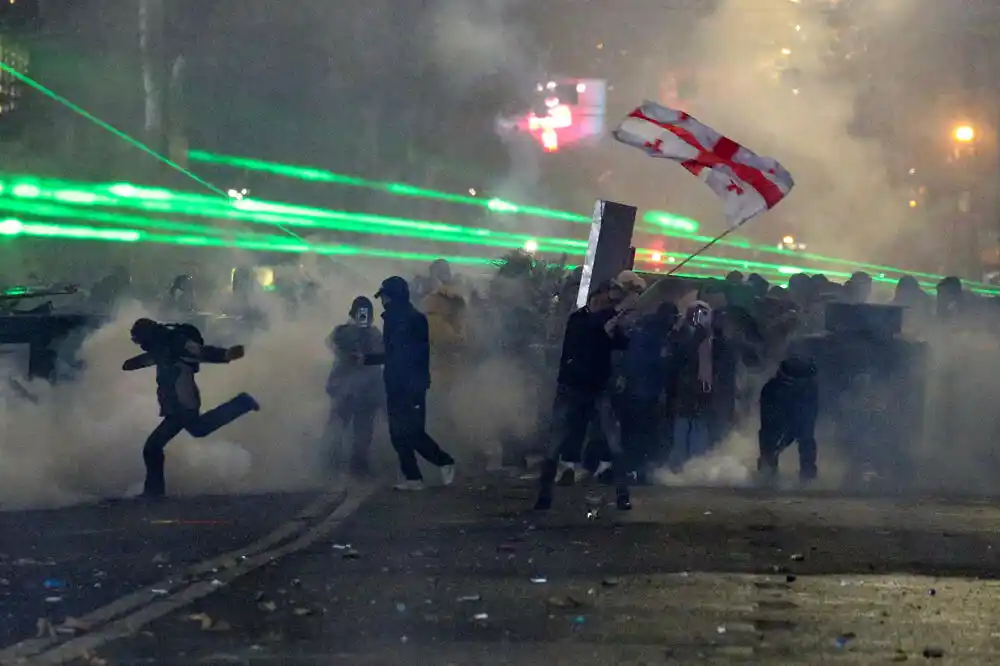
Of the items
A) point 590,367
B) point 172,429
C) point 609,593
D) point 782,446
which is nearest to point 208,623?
point 609,593

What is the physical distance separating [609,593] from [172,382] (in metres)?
4.23

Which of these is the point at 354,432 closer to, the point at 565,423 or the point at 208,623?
the point at 565,423

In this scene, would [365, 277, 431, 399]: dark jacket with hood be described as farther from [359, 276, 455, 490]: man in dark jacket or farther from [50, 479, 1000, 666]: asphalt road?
[50, 479, 1000, 666]: asphalt road

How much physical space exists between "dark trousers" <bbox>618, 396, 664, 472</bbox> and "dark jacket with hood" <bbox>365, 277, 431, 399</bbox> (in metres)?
1.32

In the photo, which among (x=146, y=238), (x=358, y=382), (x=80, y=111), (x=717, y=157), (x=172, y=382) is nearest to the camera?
(x=172, y=382)

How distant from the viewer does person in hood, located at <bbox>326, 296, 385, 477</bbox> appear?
10.5 m

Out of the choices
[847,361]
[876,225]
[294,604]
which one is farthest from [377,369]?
[876,225]

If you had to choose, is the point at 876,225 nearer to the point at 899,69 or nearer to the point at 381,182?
the point at 899,69

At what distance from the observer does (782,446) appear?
10.4 metres

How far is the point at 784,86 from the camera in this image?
104 feet

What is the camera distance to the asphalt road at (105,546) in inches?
229

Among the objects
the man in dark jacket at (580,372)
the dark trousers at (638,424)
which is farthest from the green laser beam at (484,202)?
the man in dark jacket at (580,372)

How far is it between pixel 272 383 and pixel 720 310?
4.14 m

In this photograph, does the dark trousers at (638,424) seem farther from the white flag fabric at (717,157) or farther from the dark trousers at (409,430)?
the white flag fabric at (717,157)
